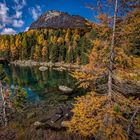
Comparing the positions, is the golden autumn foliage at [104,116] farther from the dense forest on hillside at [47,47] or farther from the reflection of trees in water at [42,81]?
the dense forest on hillside at [47,47]

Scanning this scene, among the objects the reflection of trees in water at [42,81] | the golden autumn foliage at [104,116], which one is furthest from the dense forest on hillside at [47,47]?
the golden autumn foliage at [104,116]

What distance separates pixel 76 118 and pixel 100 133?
1679 mm

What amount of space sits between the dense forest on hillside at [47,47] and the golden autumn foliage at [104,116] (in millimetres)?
80881

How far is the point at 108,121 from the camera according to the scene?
11633 mm

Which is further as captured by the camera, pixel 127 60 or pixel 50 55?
pixel 50 55

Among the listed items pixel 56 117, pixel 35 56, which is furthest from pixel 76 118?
pixel 35 56

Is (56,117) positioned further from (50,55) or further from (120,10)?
(50,55)

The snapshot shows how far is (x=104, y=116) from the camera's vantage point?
1170 cm

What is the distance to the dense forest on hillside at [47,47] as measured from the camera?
4141 inches

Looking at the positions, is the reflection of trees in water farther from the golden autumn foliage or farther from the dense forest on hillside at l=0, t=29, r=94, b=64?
the golden autumn foliage

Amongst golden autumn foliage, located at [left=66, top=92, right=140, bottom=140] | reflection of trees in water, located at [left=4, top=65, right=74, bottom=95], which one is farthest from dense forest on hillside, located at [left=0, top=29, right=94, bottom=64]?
golden autumn foliage, located at [left=66, top=92, right=140, bottom=140]

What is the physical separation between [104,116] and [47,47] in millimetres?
111548

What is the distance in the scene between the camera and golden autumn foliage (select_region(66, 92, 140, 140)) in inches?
448

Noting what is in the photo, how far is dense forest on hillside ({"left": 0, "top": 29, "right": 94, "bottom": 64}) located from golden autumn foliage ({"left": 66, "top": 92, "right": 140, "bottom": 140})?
8088cm
